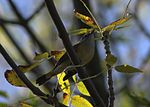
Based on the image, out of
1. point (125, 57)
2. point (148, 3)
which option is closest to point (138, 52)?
point (125, 57)

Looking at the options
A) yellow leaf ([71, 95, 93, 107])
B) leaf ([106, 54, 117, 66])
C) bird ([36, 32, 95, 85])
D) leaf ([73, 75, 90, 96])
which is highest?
bird ([36, 32, 95, 85])

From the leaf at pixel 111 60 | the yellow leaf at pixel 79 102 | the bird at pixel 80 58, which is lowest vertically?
the yellow leaf at pixel 79 102

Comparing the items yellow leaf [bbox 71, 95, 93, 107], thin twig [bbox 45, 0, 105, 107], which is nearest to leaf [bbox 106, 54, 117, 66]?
thin twig [bbox 45, 0, 105, 107]

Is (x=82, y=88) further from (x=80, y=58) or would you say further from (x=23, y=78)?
(x=23, y=78)

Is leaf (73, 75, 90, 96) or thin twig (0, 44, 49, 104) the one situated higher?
thin twig (0, 44, 49, 104)

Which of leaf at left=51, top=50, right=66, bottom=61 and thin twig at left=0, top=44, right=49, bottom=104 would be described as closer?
thin twig at left=0, top=44, right=49, bottom=104

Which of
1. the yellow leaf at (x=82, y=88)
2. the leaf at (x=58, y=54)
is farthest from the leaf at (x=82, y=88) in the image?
the leaf at (x=58, y=54)

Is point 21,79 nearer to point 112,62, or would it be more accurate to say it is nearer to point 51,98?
point 51,98

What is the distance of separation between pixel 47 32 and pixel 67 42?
3704 millimetres

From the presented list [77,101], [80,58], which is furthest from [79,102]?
[80,58]

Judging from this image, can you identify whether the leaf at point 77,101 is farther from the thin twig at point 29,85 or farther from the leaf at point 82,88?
the thin twig at point 29,85

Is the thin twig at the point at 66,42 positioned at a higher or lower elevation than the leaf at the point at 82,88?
higher

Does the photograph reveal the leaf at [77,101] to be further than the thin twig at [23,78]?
Yes

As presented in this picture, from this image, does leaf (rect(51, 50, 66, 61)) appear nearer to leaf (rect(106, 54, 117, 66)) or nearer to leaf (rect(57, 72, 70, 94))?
leaf (rect(57, 72, 70, 94))
